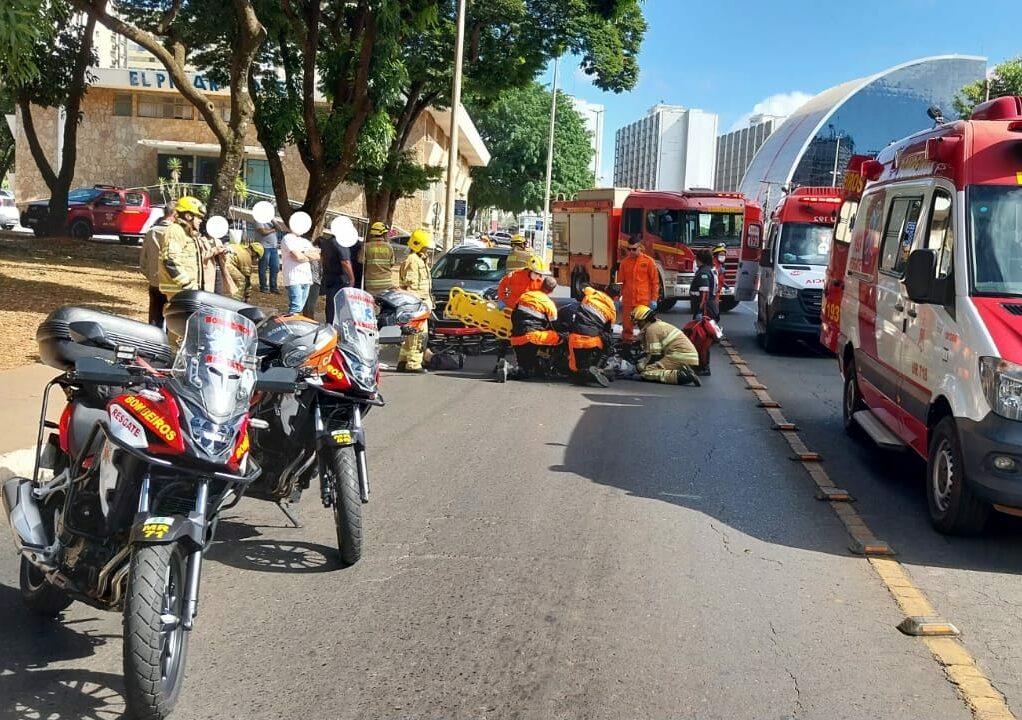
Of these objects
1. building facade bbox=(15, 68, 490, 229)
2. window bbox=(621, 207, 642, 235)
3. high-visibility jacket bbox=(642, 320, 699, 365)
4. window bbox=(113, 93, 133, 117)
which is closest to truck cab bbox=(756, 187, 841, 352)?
high-visibility jacket bbox=(642, 320, 699, 365)

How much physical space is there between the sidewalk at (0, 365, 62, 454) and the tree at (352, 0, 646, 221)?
58.0 feet

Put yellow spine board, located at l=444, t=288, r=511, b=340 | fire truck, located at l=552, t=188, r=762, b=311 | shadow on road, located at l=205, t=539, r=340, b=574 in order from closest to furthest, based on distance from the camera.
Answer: shadow on road, located at l=205, t=539, r=340, b=574
yellow spine board, located at l=444, t=288, r=511, b=340
fire truck, located at l=552, t=188, r=762, b=311

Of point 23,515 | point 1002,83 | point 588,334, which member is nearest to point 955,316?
point 23,515

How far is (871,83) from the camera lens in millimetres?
95812

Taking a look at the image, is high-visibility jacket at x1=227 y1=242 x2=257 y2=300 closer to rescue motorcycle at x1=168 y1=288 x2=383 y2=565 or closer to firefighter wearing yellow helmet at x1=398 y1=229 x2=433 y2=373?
firefighter wearing yellow helmet at x1=398 y1=229 x2=433 y2=373

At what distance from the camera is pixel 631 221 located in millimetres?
28516

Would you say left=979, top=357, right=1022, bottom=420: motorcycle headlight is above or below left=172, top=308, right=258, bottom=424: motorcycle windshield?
below

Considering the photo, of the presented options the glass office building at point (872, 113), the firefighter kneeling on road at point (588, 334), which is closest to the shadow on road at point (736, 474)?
the firefighter kneeling on road at point (588, 334)

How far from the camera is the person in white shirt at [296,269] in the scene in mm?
14195

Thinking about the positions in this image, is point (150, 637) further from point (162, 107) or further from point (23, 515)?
point (162, 107)

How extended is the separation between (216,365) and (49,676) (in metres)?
1.41

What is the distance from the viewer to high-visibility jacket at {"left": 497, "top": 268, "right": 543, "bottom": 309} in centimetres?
1460

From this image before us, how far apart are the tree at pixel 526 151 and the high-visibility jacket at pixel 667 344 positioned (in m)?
55.5

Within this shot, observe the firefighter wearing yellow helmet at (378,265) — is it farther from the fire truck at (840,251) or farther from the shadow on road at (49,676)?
the shadow on road at (49,676)
